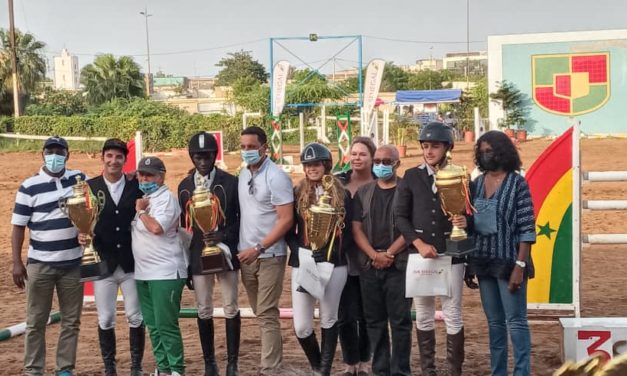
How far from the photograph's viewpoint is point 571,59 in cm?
3394

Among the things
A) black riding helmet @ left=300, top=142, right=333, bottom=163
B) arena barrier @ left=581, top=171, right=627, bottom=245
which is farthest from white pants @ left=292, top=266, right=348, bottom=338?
arena barrier @ left=581, top=171, right=627, bottom=245

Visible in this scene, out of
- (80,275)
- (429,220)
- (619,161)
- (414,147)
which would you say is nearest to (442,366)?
(429,220)

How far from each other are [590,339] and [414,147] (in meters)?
29.2

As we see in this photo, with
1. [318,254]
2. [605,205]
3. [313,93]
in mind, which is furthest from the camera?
[313,93]

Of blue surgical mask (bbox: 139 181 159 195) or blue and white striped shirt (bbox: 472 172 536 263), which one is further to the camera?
blue surgical mask (bbox: 139 181 159 195)

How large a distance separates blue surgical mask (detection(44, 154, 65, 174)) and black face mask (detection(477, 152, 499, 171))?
2772 millimetres

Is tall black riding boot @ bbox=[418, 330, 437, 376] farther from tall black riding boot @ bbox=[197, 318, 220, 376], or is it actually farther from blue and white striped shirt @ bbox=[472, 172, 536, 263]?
tall black riding boot @ bbox=[197, 318, 220, 376]

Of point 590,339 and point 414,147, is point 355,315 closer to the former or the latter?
point 590,339

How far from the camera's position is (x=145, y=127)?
37.0m

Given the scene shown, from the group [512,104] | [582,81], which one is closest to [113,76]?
[512,104]

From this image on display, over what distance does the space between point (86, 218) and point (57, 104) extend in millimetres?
47171

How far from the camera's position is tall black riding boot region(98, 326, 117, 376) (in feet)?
18.5

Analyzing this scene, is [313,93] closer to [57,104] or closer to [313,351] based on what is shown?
[57,104]

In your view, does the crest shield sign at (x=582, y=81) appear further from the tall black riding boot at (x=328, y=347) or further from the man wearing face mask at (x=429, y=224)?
the tall black riding boot at (x=328, y=347)
